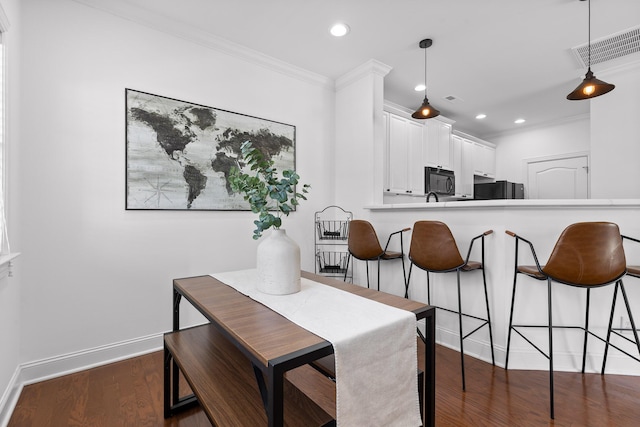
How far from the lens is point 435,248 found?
212 cm

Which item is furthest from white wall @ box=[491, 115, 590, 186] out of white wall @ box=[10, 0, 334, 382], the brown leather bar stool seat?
white wall @ box=[10, 0, 334, 382]

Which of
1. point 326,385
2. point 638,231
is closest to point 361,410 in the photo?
point 326,385

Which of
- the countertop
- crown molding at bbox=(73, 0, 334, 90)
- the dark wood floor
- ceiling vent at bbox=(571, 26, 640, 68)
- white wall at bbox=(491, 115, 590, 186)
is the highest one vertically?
ceiling vent at bbox=(571, 26, 640, 68)

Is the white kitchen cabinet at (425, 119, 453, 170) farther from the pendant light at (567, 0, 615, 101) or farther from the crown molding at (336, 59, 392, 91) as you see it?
the pendant light at (567, 0, 615, 101)

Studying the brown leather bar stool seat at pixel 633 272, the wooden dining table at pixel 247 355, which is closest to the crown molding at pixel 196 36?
the wooden dining table at pixel 247 355

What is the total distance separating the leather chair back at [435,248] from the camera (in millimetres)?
2074

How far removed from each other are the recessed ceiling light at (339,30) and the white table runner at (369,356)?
2.44 meters

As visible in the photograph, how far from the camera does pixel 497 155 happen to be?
603 centimetres

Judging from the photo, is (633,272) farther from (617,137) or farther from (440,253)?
(617,137)

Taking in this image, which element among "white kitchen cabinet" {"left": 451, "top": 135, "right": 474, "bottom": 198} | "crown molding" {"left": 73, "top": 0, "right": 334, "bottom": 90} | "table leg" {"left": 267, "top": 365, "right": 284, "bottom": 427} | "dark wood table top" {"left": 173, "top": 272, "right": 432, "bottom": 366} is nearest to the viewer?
"table leg" {"left": 267, "top": 365, "right": 284, "bottom": 427}

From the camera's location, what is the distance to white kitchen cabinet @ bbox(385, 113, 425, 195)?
3789 mm

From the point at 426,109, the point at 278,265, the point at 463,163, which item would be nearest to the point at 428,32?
the point at 426,109

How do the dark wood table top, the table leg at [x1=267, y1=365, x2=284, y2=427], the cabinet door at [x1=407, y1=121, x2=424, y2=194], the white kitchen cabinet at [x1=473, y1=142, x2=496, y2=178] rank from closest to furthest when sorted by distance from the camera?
the table leg at [x1=267, y1=365, x2=284, y2=427] < the dark wood table top < the cabinet door at [x1=407, y1=121, x2=424, y2=194] < the white kitchen cabinet at [x1=473, y1=142, x2=496, y2=178]

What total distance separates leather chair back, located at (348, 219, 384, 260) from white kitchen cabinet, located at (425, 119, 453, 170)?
211cm
